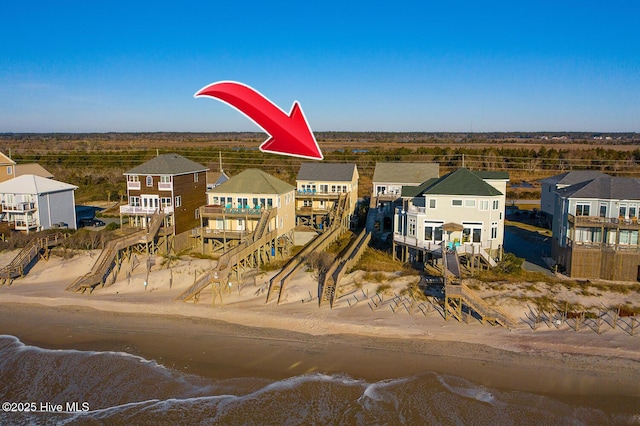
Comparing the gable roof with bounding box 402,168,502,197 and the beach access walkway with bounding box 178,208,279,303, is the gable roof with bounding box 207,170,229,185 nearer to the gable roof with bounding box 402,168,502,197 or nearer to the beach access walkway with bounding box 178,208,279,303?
the beach access walkway with bounding box 178,208,279,303

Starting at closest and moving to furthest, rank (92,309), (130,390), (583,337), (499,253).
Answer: (130,390) < (583,337) < (92,309) < (499,253)

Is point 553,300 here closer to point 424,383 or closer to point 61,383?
point 424,383

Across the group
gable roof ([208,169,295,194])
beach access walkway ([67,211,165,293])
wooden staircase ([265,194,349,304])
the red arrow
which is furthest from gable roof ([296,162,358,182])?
the red arrow

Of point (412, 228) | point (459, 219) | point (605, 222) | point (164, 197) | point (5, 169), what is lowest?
point (412, 228)

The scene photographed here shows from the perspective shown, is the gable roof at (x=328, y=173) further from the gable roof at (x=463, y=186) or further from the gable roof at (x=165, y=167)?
the gable roof at (x=463, y=186)

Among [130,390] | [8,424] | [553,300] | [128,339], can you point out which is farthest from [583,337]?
[8,424]

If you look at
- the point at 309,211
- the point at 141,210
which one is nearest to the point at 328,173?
the point at 309,211

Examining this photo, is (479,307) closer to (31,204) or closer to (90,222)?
(31,204)
